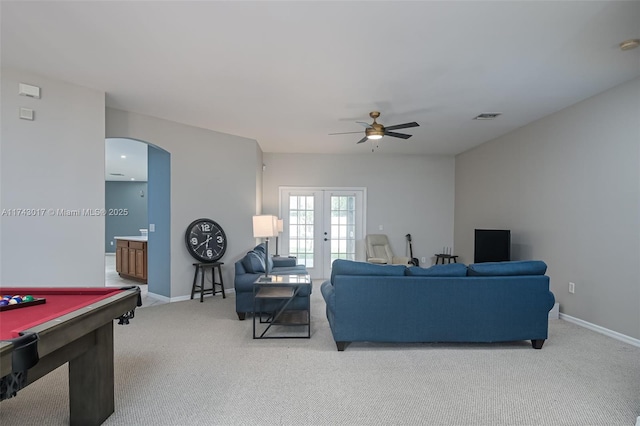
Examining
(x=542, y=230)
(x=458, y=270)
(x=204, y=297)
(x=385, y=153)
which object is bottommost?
(x=204, y=297)

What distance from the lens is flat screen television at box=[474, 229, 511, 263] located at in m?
5.34

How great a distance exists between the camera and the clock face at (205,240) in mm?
5398

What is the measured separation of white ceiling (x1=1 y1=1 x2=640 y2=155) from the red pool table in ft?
6.76

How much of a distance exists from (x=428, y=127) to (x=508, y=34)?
282cm

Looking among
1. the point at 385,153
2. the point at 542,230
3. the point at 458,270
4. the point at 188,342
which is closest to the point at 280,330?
the point at 188,342

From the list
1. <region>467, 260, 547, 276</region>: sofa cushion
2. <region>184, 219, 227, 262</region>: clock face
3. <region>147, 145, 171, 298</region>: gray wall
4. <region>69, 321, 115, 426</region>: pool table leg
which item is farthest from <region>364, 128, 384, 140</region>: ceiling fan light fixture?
<region>69, 321, 115, 426</region>: pool table leg

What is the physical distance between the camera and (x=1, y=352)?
50.8 inches

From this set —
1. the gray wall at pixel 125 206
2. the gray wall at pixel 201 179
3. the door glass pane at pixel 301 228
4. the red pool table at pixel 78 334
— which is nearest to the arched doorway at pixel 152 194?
the gray wall at pixel 201 179

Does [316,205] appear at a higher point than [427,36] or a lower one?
lower

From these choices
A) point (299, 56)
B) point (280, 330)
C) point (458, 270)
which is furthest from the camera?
point (280, 330)

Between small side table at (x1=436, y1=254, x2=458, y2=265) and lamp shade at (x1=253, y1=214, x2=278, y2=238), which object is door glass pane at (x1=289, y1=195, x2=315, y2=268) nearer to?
small side table at (x1=436, y1=254, x2=458, y2=265)

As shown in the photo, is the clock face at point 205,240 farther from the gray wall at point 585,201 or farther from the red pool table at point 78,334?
the gray wall at point 585,201

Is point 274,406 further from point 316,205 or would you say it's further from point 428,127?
point 316,205

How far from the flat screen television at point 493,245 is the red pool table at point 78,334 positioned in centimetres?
520
